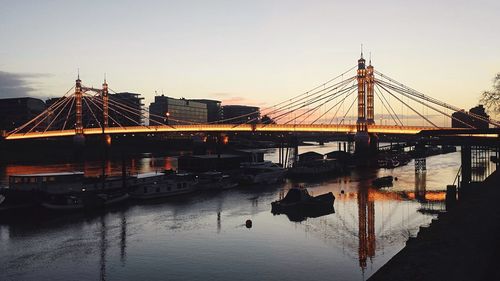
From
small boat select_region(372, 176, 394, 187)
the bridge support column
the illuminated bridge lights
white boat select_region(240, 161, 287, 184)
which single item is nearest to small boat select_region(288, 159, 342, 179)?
white boat select_region(240, 161, 287, 184)

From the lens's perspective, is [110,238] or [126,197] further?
[126,197]

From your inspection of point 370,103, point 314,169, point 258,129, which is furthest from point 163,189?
point 370,103

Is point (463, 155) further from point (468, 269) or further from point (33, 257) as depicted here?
point (33, 257)

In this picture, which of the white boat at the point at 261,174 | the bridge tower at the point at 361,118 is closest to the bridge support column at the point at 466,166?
the white boat at the point at 261,174

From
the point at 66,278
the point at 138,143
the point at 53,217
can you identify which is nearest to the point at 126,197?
the point at 53,217

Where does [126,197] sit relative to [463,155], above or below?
below

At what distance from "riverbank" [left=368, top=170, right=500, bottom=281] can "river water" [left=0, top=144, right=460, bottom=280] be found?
4058 mm

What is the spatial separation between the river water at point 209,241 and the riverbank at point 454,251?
4058mm

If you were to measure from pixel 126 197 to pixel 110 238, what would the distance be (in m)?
14.6

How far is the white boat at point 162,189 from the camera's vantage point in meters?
48.0

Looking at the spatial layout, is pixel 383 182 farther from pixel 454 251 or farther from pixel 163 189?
pixel 454 251

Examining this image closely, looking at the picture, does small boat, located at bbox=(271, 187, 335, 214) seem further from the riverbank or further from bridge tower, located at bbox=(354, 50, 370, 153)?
bridge tower, located at bbox=(354, 50, 370, 153)

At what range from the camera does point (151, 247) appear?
2986 centimetres

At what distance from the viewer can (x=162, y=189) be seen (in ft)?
164
